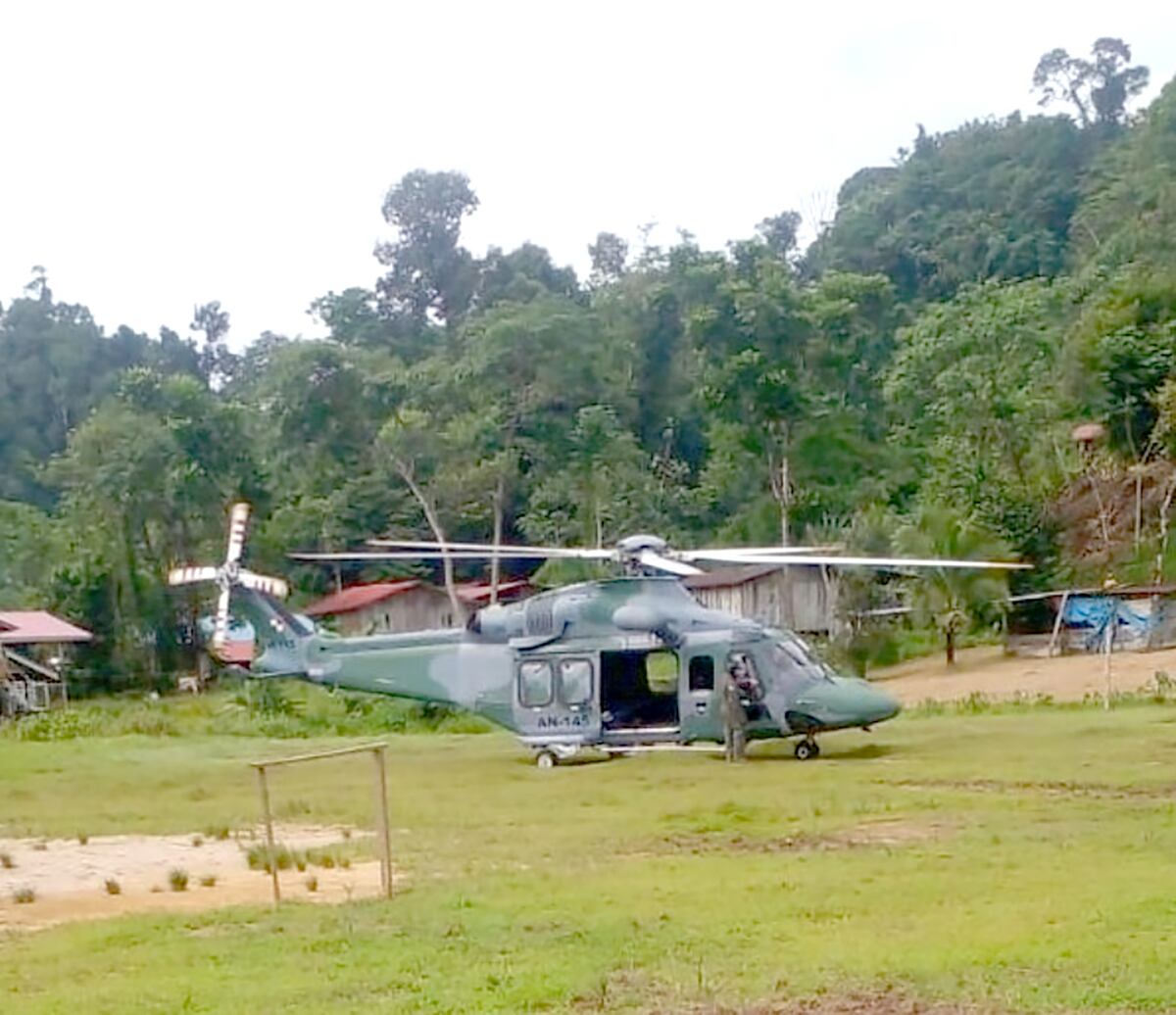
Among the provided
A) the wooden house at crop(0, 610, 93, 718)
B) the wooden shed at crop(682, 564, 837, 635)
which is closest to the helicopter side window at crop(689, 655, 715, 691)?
the wooden house at crop(0, 610, 93, 718)

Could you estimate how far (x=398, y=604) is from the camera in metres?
54.9

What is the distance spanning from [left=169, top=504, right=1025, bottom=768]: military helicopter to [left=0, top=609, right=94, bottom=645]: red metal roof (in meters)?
23.3

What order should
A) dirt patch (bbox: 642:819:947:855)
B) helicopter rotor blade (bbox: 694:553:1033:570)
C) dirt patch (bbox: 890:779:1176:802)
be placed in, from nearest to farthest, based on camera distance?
dirt patch (bbox: 642:819:947:855)
dirt patch (bbox: 890:779:1176:802)
helicopter rotor blade (bbox: 694:553:1033:570)

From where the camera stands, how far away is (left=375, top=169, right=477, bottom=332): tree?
74.5m

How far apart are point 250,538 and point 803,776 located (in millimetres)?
39622

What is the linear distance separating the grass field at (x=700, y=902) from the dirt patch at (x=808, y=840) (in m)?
0.05

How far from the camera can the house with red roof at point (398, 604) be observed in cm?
5384

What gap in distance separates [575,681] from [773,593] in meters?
29.6

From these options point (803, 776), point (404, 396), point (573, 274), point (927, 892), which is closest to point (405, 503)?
point (404, 396)

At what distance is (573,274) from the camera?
75.2 meters

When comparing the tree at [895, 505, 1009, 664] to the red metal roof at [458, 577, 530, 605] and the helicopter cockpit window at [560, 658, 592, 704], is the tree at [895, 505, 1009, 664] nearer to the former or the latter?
the red metal roof at [458, 577, 530, 605]

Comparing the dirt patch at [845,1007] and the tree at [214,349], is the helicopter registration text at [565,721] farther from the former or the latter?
the tree at [214,349]

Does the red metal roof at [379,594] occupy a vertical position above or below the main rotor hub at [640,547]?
above

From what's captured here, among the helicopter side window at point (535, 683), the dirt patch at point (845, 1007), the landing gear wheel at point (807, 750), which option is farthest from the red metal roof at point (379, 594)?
the dirt patch at point (845, 1007)
